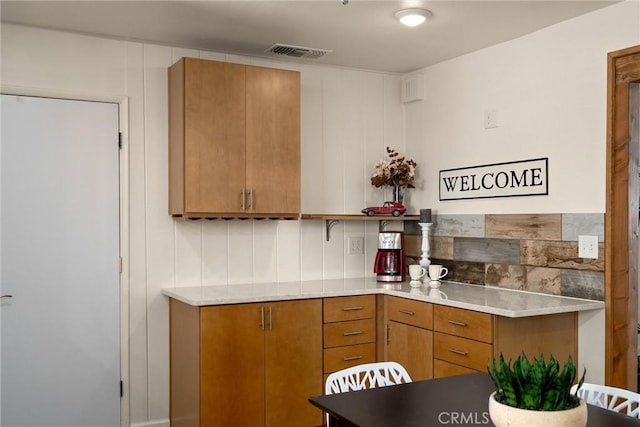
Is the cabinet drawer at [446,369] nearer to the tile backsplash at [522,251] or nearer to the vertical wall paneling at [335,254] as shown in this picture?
the tile backsplash at [522,251]

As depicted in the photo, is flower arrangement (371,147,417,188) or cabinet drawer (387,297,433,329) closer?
cabinet drawer (387,297,433,329)

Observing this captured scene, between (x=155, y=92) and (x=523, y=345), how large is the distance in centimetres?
258

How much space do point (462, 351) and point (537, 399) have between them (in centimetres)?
191

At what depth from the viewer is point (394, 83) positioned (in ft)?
15.9

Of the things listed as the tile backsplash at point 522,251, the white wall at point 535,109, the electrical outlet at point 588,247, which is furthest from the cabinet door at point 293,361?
the electrical outlet at point 588,247

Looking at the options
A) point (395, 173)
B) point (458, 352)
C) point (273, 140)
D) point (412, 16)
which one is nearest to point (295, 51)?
point (273, 140)

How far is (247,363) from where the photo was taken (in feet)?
11.8

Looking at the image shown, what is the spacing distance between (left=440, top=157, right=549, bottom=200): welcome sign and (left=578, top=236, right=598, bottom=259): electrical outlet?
1.22ft

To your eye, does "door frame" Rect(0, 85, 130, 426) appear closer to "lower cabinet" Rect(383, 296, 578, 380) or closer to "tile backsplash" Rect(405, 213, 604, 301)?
"lower cabinet" Rect(383, 296, 578, 380)

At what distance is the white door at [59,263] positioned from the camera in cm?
361

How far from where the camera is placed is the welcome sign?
3740 mm

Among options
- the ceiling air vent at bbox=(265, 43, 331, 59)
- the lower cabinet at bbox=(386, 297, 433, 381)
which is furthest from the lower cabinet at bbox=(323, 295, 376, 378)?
the ceiling air vent at bbox=(265, 43, 331, 59)

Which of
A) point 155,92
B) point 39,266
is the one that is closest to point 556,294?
point 155,92

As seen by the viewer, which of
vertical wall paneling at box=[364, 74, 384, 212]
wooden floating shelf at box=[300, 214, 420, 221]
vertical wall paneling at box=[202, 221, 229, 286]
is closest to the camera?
vertical wall paneling at box=[202, 221, 229, 286]
